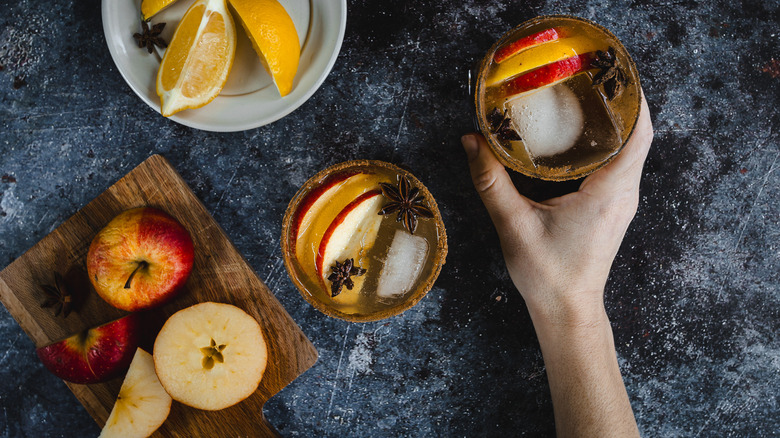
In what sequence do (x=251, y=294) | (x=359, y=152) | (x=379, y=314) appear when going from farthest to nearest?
(x=359, y=152)
(x=251, y=294)
(x=379, y=314)

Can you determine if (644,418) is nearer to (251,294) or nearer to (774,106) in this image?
(774,106)

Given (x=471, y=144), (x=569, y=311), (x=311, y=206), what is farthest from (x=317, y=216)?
(x=569, y=311)

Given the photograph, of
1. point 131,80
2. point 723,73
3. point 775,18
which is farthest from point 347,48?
point 775,18

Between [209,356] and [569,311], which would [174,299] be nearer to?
[209,356]

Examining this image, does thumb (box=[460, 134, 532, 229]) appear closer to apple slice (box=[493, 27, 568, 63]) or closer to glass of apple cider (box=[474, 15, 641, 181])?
glass of apple cider (box=[474, 15, 641, 181])

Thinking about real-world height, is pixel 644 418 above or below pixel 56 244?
below

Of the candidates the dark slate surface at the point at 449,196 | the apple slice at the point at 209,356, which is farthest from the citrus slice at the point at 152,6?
the apple slice at the point at 209,356

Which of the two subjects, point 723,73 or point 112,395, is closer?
point 112,395
